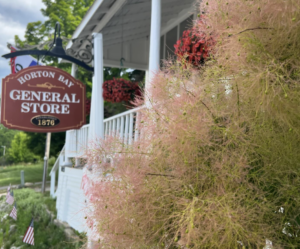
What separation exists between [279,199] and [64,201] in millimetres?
6165

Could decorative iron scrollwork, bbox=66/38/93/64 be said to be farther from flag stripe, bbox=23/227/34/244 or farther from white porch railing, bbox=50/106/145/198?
flag stripe, bbox=23/227/34/244

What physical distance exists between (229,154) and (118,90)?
3078 millimetres

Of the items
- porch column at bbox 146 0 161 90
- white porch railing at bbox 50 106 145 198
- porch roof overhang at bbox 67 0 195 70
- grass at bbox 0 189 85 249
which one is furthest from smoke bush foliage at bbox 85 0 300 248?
grass at bbox 0 189 85 249

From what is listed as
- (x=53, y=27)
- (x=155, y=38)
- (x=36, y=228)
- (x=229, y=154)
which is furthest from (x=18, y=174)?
(x=229, y=154)

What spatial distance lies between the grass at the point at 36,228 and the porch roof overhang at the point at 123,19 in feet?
11.5

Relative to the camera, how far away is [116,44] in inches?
227

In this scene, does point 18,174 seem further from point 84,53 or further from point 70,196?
point 84,53

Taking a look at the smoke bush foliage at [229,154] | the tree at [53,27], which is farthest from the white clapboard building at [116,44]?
the tree at [53,27]

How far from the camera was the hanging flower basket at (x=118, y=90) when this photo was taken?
12.6 feet

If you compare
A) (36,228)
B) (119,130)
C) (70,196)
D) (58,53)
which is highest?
(58,53)

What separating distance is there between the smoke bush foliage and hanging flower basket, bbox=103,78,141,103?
8.81 ft

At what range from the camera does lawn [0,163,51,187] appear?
12.1 meters

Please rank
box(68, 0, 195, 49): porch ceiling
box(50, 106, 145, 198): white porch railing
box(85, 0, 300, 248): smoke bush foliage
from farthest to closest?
→ box(68, 0, 195, 49): porch ceiling, box(50, 106, 145, 198): white porch railing, box(85, 0, 300, 248): smoke bush foliage

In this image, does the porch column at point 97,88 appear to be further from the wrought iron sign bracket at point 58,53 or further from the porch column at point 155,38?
the porch column at point 155,38
